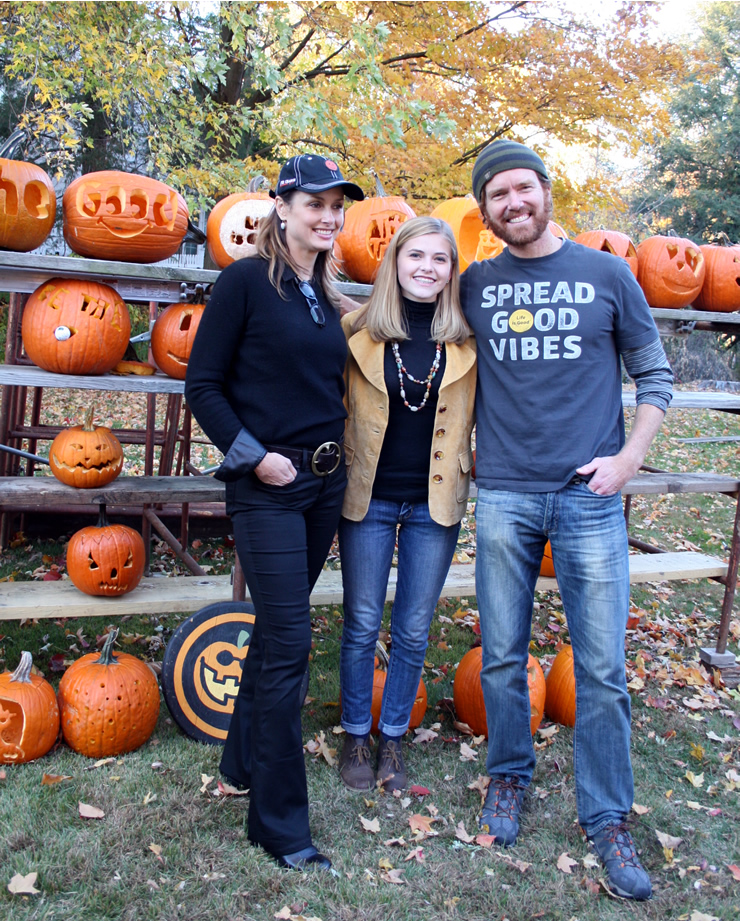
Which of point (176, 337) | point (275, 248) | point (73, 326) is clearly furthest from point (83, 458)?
point (275, 248)

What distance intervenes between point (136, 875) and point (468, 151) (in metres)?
10.4

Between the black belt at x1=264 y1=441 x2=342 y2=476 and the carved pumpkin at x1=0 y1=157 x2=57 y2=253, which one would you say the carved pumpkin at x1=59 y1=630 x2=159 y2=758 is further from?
the carved pumpkin at x1=0 y1=157 x2=57 y2=253

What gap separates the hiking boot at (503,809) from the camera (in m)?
3.08

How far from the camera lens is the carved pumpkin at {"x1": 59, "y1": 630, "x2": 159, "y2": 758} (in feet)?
11.4

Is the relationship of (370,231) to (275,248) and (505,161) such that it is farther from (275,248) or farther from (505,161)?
(275,248)

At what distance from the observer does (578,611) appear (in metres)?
2.93

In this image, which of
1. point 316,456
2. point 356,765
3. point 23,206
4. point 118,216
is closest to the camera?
point 316,456

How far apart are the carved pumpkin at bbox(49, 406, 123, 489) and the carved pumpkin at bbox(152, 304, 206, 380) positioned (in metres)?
0.46

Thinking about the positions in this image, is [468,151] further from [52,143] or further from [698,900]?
[698,900]

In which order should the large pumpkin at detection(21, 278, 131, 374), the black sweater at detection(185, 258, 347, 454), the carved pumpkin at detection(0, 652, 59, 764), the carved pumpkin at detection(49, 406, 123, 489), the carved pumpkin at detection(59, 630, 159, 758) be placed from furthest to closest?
the carved pumpkin at detection(49, 406, 123, 489)
the large pumpkin at detection(21, 278, 131, 374)
the carved pumpkin at detection(59, 630, 159, 758)
the carved pumpkin at detection(0, 652, 59, 764)
the black sweater at detection(185, 258, 347, 454)

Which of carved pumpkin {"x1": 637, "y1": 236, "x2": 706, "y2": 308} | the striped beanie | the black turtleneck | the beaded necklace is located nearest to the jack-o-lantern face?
the black turtleneck

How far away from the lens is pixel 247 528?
2.72 m

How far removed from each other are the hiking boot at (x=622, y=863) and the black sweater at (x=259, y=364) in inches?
72.5

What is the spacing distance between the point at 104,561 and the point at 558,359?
240 cm
